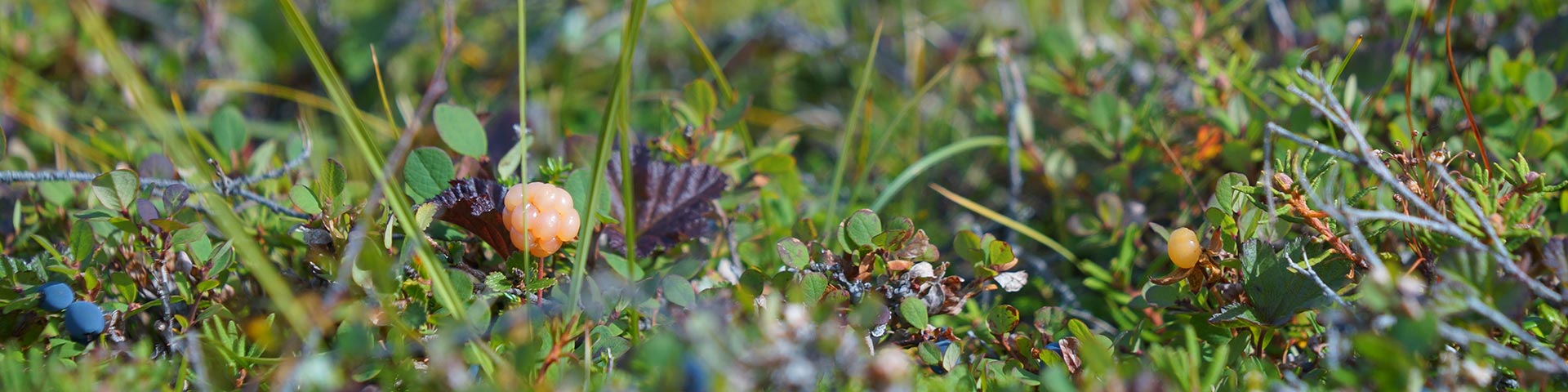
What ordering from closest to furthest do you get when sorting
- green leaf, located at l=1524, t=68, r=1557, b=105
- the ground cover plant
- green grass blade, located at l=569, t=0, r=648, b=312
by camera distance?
the ground cover plant → green grass blade, located at l=569, t=0, r=648, b=312 → green leaf, located at l=1524, t=68, r=1557, b=105

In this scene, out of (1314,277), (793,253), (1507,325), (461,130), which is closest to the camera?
(1507,325)

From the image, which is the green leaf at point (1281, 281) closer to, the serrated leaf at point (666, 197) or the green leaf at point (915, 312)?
the green leaf at point (915, 312)

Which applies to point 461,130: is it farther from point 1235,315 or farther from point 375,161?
point 1235,315

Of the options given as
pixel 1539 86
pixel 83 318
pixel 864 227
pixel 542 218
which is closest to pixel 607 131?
pixel 542 218

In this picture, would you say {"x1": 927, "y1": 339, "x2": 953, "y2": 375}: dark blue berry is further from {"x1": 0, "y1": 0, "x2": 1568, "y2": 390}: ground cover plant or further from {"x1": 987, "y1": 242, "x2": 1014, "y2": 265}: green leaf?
{"x1": 987, "y1": 242, "x2": 1014, "y2": 265}: green leaf

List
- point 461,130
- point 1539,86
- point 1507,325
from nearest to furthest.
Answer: point 1507,325 → point 461,130 → point 1539,86

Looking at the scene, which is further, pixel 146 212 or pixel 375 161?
pixel 146 212

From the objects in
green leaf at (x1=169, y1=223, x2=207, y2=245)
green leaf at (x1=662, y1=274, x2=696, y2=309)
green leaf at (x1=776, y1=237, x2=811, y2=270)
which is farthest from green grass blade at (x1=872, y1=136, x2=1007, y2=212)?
green leaf at (x1=169, y1=223, x2=207, y2=245)

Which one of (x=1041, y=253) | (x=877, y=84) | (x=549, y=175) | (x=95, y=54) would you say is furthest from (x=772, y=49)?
(x=95, y=54)
